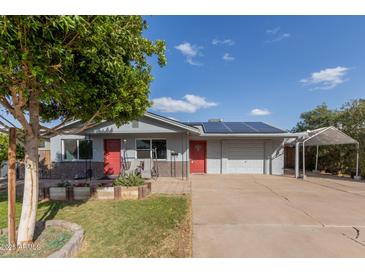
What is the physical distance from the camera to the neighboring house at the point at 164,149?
11.4 metres

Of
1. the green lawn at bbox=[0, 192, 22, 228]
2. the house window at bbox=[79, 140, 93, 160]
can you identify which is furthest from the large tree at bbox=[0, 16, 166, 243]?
the house window at bbox=[79, 140, 93, 160]

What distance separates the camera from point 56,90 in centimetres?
301

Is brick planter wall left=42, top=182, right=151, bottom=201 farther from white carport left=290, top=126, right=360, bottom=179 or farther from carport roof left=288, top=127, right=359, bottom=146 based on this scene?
carport roof left=288, top=127, right=359, bottom=146

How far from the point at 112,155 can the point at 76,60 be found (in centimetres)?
995

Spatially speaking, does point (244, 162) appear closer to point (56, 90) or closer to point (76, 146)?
point (76, 146)

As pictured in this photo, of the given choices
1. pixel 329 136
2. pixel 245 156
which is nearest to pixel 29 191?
pixel 245 156

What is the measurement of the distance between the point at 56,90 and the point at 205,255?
330cm

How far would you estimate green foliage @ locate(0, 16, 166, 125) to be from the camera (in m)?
2.27

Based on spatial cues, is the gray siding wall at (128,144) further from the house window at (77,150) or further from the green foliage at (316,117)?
the green foliage at (316,117)

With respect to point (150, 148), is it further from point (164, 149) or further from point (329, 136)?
point (329, 136)

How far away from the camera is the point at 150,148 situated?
12.2 m

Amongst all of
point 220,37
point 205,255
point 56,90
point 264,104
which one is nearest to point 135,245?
point 205,255

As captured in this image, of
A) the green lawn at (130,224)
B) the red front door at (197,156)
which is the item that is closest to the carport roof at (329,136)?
the red front door at (197,156)

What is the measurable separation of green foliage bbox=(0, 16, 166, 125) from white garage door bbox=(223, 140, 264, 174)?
10134 millimetres
